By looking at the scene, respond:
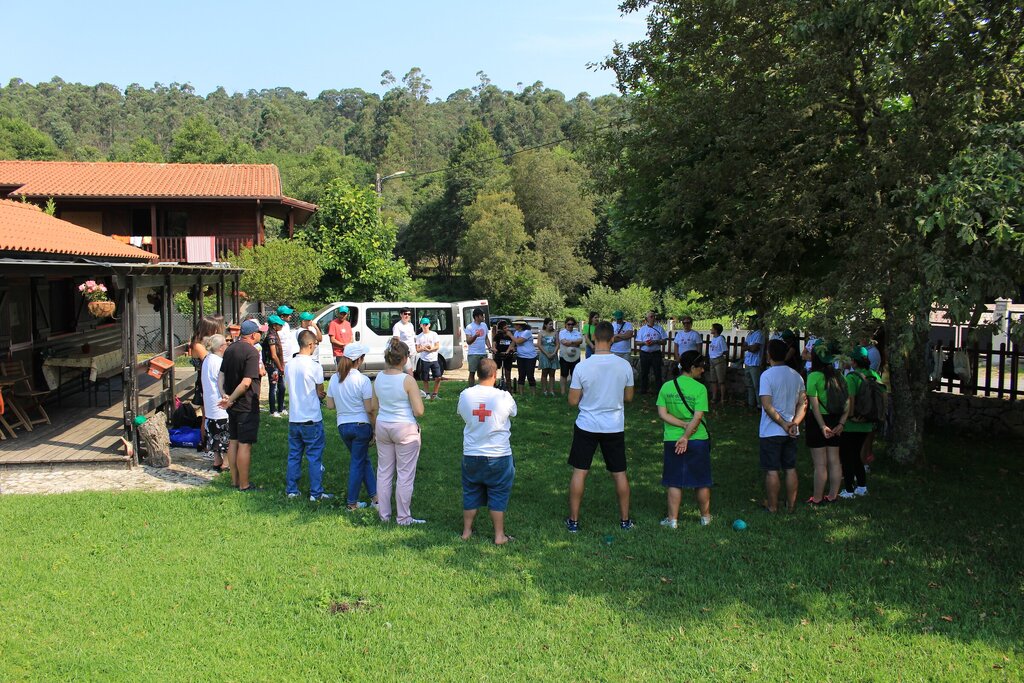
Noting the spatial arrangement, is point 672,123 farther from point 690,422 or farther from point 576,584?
point 576,584

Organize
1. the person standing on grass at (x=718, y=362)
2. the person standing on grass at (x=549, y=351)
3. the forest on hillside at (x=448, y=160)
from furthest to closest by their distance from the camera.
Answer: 1. the forest on hillside at (x=448, y=160)
2. the person standing on grass at (x=549, y=351)
3. the person standing on grass at (x=718, y=362)

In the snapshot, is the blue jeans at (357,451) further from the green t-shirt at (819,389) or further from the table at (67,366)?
the table at (67,366)

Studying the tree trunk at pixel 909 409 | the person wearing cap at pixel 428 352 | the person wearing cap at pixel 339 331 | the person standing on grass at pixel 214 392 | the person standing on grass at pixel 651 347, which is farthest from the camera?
the person standing on grass at pixel 651 347

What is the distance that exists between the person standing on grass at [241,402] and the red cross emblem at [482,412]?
9.49 ft

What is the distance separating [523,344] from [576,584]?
8.92 metres

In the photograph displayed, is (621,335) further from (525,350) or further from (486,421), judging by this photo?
(486,421)

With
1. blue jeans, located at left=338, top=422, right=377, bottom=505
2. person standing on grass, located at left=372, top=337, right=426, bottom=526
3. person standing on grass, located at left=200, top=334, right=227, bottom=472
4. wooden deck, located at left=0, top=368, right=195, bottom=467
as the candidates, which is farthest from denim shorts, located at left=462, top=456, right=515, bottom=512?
wooden deck, located at left=0, top=368, right=195, bottom=467

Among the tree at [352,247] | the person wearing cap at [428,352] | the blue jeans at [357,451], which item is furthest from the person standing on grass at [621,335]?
the tree at [352,247]

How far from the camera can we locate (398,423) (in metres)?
6.59

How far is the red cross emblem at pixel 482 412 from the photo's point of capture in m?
6.15

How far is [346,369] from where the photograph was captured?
7129 millimetres

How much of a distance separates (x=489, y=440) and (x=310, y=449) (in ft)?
7.47

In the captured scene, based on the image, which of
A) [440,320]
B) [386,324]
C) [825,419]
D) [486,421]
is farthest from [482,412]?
[440,320]

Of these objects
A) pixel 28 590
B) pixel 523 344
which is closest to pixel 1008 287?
pixel 28 590
